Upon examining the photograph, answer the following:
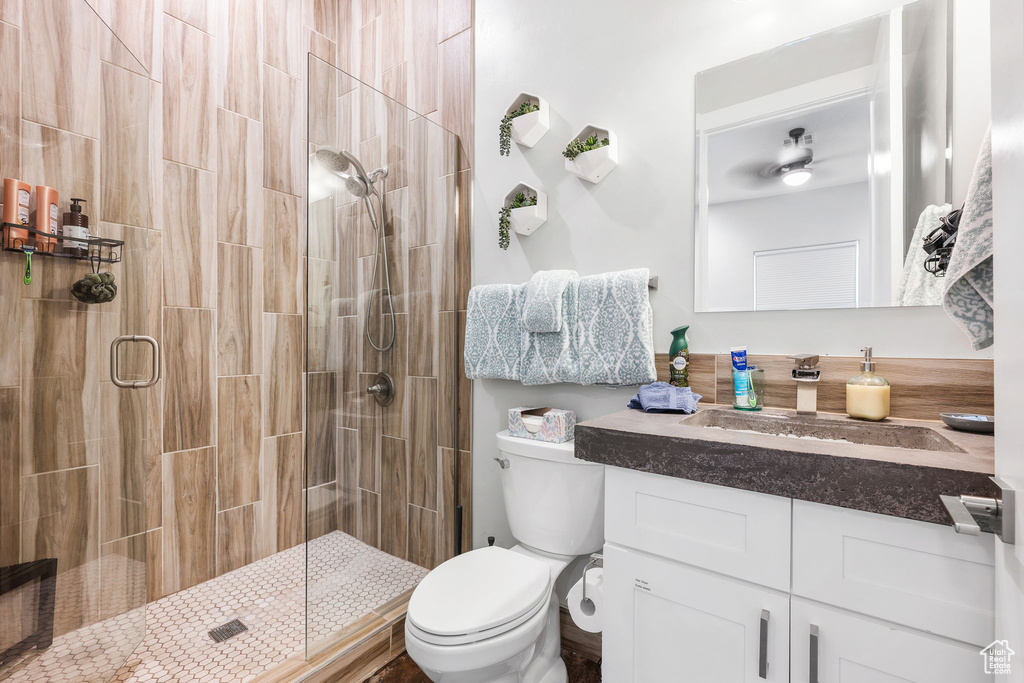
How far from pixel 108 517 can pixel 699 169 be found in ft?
6.84

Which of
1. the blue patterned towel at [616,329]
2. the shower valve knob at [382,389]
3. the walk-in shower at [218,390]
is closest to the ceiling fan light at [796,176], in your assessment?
the blue patterned towel at [616,329]

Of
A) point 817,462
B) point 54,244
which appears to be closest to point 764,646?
point 817,462

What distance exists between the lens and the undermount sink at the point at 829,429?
0.97 m

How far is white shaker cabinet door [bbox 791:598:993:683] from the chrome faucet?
0.53 meters

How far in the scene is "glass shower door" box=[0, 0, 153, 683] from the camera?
1.17m

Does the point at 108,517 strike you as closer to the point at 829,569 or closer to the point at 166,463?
the point at 166,463

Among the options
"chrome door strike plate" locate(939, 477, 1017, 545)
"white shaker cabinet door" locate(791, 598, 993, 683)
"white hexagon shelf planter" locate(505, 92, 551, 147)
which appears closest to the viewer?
"chrome door strike plate" locate(939, 477, 1017, 545)

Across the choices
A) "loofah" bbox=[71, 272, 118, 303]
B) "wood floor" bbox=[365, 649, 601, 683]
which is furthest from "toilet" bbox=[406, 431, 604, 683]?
"loofah" bbox=[71, 272, 118, 303]

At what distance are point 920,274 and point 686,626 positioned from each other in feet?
3.21

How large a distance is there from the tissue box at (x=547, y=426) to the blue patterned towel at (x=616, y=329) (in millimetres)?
148

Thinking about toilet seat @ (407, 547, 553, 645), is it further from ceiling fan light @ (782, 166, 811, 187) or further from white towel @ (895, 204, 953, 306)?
ceiling fan light @ (782, 166, 811, 187)

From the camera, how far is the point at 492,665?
1.07m

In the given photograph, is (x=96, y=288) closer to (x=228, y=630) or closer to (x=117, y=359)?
(x=117, y=359)

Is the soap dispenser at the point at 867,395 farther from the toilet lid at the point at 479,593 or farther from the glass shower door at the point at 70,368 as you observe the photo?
the glass shower door at the point at 70,368
